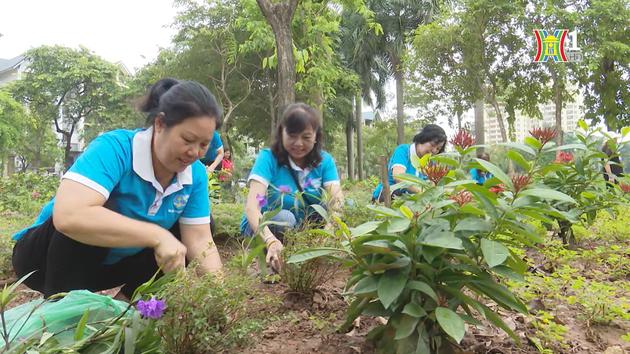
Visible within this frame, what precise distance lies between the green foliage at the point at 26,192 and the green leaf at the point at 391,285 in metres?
5.62

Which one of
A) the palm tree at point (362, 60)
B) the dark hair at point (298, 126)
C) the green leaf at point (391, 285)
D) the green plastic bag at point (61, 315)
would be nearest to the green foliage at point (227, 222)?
the dark hair at point (298, 126)

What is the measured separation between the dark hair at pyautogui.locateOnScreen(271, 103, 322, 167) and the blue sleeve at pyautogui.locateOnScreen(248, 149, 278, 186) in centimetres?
4

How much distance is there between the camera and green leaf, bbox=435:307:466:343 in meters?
1.08

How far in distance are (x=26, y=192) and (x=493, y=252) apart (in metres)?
7.47

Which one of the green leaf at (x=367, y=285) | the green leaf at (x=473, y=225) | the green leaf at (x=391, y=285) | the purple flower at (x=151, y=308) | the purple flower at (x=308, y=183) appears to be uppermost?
the green leaf at (x=473, y=225)

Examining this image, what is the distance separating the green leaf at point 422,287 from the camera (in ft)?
3.81

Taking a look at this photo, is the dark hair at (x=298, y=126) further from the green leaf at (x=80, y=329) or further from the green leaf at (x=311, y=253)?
the green leaf at (x=80, y=329)

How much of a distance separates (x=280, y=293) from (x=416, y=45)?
11280mm

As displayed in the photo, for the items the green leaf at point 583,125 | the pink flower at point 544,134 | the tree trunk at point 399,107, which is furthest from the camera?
the tree trunk at point 399,107

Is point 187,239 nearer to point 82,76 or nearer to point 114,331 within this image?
point 114,331

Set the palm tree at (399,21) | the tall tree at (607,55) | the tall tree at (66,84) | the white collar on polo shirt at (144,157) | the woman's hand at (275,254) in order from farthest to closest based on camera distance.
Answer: the tall tree at (66,84), the palm tree at (399,21), the tall tree at (607,55), the woman's hand at (275,254), the white collar on polo shirt at (144,157)

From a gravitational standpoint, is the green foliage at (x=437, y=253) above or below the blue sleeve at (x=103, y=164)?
below

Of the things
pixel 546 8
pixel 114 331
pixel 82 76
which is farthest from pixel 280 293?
pixel 82 76

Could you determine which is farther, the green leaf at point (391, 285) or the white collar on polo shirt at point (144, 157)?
the white collar on polo shirt at point (144, 157)
